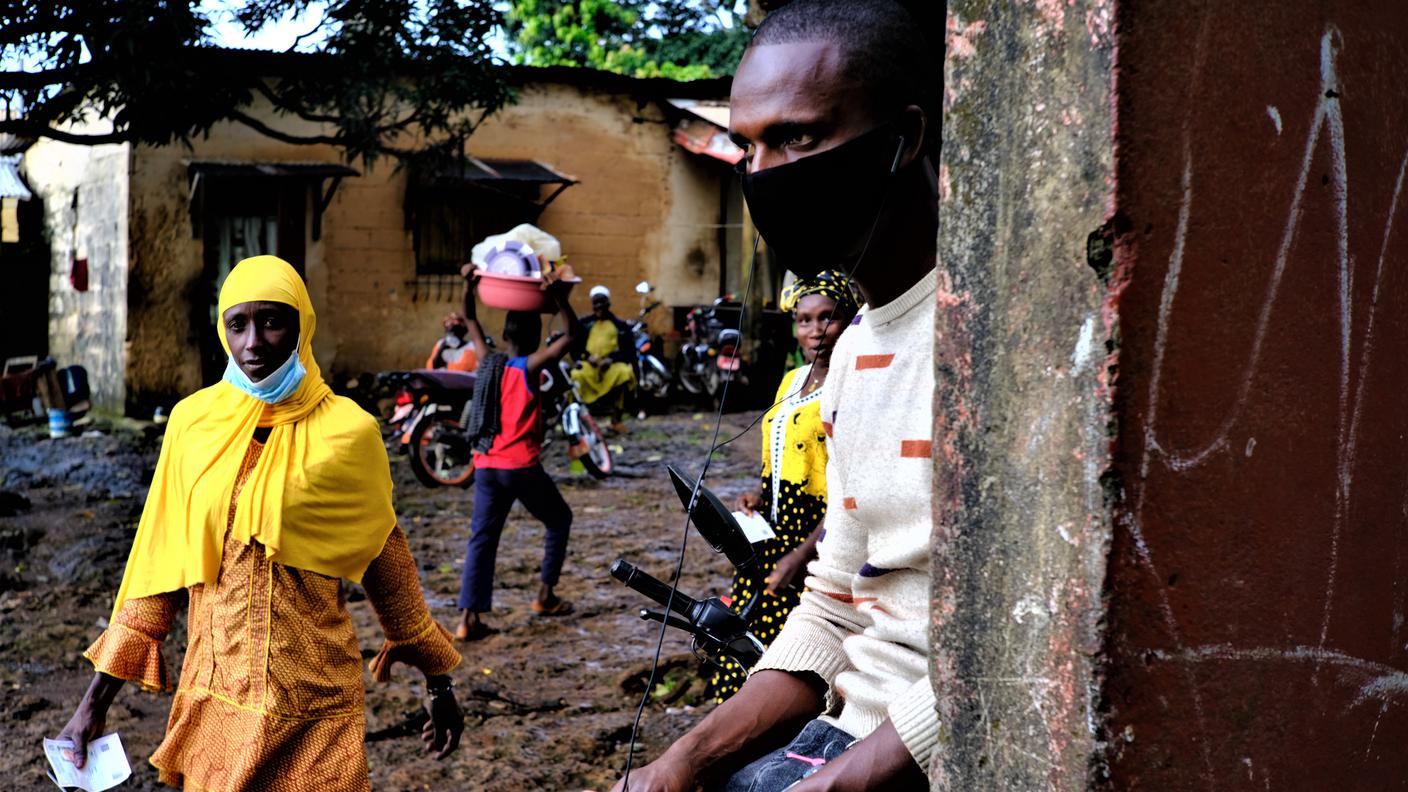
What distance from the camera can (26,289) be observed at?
53.8 ft

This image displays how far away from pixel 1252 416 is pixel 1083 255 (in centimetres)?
24

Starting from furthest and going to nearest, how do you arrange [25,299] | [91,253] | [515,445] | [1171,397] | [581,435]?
[25,299] → [91,253] → [581,435] → [515,445] → [1171,397]

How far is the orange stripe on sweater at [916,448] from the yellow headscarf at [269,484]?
1.83 m

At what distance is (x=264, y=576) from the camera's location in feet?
9.46

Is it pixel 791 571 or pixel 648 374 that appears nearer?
pixel 791 571

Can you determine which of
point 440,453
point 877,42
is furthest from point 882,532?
point 440,453

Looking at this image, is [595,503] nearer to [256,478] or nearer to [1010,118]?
[256,478]

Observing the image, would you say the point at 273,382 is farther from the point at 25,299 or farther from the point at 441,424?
the point at 25,299

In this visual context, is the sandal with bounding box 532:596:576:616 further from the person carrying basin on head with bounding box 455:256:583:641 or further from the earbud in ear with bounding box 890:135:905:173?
the earbud in ear with bounding box 890:135:905:173

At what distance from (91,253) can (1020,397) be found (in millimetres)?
15580

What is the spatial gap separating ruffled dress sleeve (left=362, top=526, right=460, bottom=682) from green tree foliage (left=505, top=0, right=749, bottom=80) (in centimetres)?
2172

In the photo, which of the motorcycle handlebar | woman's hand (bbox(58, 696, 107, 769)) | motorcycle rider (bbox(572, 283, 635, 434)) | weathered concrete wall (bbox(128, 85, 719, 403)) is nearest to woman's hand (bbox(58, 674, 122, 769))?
woman's hand (bbox(58, 696, 107, 769))

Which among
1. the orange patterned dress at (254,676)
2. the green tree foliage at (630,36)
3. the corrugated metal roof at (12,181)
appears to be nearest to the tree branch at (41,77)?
the orange patterned dress at (254,676)

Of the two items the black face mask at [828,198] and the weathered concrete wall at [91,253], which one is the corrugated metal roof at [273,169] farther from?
the black face mask at [828,198]
